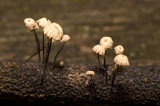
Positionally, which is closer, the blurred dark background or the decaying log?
the decaying log

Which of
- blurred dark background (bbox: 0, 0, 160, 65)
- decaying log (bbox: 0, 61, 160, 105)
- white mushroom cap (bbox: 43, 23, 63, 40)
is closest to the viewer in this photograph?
white mushroom cap (bbox: 43, 23, 63, 40)

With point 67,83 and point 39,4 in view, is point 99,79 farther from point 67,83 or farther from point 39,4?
point 39,4

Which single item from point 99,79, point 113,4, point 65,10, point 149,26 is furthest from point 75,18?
point 99,79

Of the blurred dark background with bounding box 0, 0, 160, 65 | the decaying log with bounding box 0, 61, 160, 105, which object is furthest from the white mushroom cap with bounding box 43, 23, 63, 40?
the blurred dark background with bounding box 0, 0, 160, 65

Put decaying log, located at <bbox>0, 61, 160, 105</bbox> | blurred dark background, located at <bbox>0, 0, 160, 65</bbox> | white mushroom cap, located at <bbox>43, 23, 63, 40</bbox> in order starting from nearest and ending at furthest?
white mushroom cap, located at <bbox>43, 23, 63, 40</bbox> < decaying log, located at <bbox>0, 61, 160, 105</bbox> < blurred dark background, located at <bbox>0, 0, 160, 65</bbox>

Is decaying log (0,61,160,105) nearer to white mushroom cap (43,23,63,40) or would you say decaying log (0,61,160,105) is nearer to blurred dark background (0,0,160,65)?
white mushroom cap (43,23,63,40)

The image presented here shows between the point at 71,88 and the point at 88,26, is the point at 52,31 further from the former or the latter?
the point at 88,26
